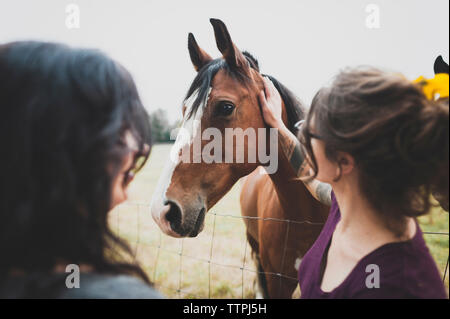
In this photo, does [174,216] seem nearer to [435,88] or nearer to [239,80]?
[239,80]

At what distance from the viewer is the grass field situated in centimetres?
383

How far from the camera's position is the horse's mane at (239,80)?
184cm

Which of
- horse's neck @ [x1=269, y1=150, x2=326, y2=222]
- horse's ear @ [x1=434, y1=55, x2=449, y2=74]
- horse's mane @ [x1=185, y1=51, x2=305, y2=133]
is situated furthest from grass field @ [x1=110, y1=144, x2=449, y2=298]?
horse's ear @ [x1=434, y1=55, x2=449, y2=74]

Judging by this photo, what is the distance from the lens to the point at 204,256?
5.12 m

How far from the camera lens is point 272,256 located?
2.47 metres

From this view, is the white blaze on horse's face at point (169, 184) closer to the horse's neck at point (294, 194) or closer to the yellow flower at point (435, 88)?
the horse's neck at point (294, 194)

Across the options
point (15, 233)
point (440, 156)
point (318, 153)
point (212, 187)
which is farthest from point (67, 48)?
point (212, 187)

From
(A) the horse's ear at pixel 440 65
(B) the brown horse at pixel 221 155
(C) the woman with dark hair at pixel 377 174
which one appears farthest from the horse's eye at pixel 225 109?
(A) the horse's ear at pixel 440 65

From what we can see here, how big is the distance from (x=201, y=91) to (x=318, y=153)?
980mm

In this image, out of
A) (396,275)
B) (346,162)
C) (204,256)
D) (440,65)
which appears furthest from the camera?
(204,256)

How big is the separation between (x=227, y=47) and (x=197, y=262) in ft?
12.5

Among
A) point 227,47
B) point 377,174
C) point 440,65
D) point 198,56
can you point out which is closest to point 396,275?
point 377,174

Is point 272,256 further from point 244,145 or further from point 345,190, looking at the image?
point 345,190

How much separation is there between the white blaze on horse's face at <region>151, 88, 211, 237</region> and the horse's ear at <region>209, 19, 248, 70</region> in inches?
12.7
